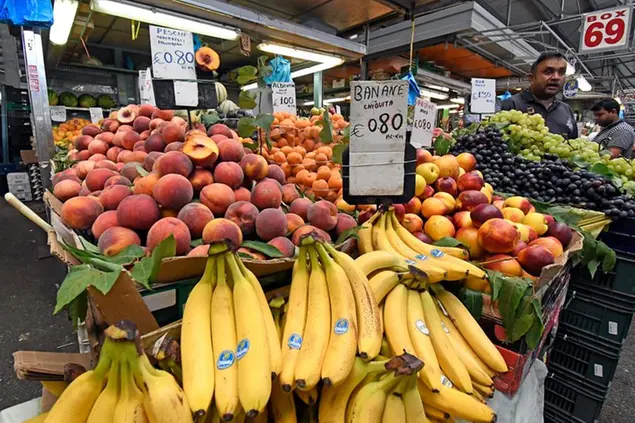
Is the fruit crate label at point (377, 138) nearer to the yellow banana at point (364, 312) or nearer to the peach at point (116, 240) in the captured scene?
the yellow banana at point (364, 312)

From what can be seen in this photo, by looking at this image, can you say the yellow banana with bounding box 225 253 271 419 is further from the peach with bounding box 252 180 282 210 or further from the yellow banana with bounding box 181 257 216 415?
the peach with bounding box 252 180 282 210

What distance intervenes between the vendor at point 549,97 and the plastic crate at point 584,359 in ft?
6.81

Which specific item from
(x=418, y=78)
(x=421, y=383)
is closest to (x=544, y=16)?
(x=418, y=78)

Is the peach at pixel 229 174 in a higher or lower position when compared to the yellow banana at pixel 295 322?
higher

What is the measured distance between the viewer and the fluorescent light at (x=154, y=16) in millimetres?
2740

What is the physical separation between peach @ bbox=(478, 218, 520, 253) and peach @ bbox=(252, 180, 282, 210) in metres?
0.82

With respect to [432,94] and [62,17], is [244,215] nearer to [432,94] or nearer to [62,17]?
[62,17]

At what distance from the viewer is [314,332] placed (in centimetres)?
82

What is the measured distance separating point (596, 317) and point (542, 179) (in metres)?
0.79

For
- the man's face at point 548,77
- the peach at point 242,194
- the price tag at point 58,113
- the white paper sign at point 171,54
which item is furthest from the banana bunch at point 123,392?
the price tag at point 58,113

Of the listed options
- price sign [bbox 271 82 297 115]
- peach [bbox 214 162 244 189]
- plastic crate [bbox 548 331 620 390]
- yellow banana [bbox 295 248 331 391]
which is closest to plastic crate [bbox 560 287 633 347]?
plastic crate [bbox 548 331 620 390]

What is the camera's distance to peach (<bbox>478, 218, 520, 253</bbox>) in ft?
4.14

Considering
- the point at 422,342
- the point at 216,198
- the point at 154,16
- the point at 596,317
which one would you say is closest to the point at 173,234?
the point at 216,198

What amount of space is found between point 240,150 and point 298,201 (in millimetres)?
344
